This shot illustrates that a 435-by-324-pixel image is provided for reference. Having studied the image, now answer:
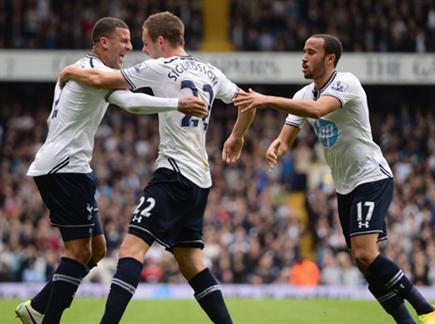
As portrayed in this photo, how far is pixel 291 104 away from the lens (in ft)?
25.6

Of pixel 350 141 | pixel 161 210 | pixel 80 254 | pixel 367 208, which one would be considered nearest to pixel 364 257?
pixel 367 208

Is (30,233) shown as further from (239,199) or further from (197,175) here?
Result: (197,175)

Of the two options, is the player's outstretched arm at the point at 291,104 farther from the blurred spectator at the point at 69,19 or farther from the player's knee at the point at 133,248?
the blurred spectator at the point at 69,19

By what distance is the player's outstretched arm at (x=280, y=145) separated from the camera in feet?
27.7

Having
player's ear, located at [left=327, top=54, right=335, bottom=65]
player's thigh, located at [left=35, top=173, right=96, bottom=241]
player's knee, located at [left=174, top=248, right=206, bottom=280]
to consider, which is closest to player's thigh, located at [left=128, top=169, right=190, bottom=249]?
player's knee, located at [left=174, top=248, right=206, bottom=280]

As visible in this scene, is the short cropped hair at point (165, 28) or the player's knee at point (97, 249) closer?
the short cropped hair at point (165, 28)

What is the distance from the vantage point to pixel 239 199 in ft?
71.9

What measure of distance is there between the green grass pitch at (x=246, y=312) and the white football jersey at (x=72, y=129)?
261 centimetres

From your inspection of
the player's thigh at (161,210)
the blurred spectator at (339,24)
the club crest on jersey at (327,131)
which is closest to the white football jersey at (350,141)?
the club crest on jersey at (327,131)

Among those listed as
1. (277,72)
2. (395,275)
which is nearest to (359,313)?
(395,275)

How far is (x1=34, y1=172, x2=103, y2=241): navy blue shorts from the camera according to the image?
791cm

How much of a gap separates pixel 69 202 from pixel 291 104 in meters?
1.97

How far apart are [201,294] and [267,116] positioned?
18244 millimetres

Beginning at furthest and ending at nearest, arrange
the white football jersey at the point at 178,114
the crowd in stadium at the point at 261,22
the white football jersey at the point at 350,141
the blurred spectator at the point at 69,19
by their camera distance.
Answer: the crowd in stadium at the point at 261,22, the blurred spectator at the point at 69,19, the white football jersey at the point at 350,141, the white football jersey at the point at 178,114
